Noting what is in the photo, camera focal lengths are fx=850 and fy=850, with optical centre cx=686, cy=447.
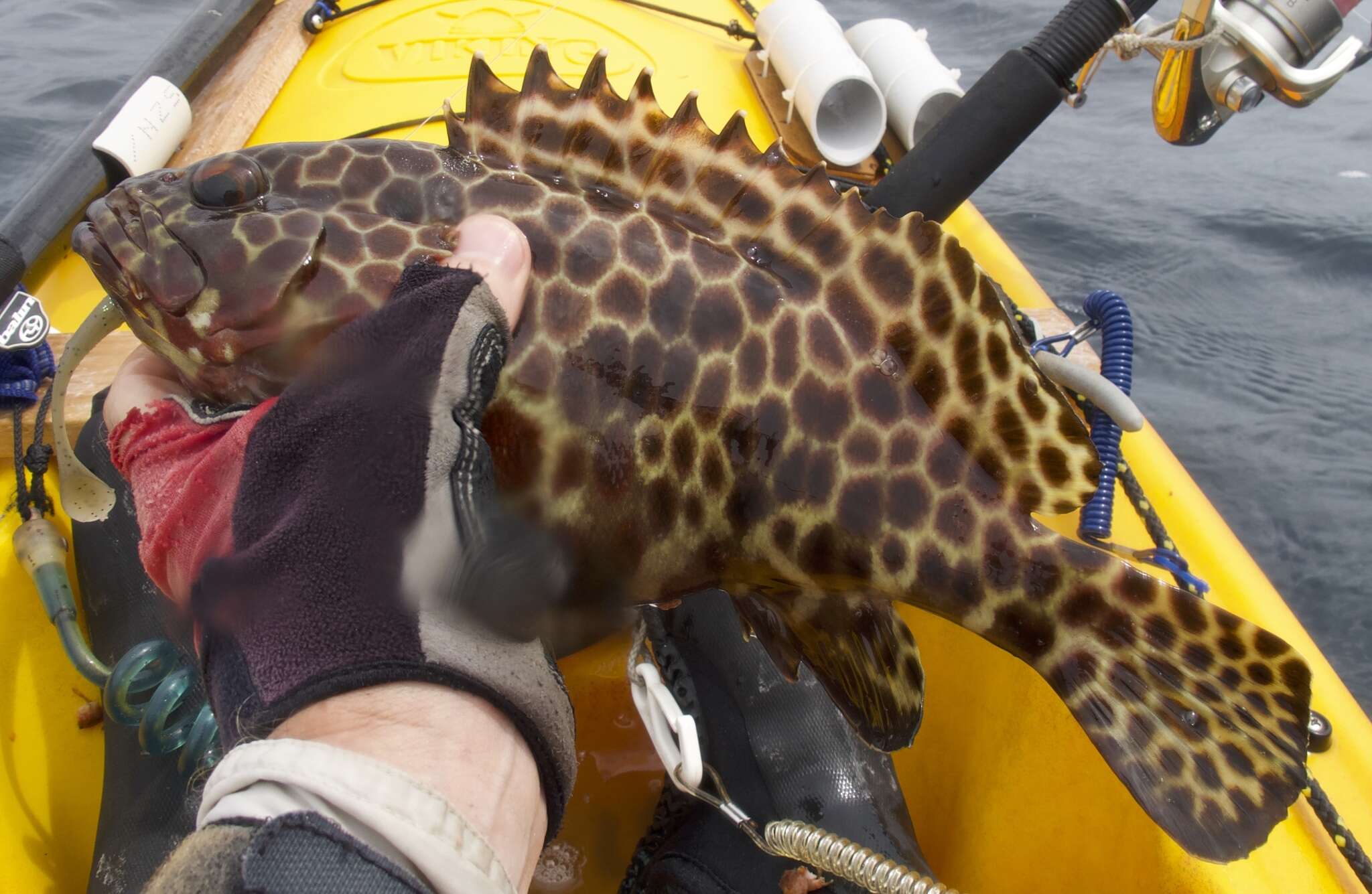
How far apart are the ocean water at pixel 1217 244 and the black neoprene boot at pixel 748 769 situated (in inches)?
118

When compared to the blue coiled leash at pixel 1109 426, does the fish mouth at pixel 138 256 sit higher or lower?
lower

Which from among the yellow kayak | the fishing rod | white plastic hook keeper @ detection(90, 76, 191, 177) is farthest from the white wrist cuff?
white plastic hook keeper @ detection(90, 76, 191, 177)

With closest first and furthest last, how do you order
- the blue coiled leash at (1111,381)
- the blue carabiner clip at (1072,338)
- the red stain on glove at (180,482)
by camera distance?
1. the red stain on glove at (180,482)
2. the blue coiled leash at (1111,381)
3. the blue carabiner clip at (1072,338)

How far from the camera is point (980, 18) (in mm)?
10781

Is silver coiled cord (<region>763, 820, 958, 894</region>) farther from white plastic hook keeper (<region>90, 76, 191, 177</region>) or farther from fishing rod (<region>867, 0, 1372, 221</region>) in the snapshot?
white plastic hook keeper (<region>90, 76, 191, 177</region>)

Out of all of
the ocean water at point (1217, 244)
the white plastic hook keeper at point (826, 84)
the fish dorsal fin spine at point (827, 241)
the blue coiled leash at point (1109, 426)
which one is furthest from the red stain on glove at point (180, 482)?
the ocean water at point (1217, 244)

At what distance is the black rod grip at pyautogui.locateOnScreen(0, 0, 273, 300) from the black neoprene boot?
2780 mm

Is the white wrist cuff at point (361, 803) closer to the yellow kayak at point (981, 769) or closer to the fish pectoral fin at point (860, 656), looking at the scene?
the fish pectoral fin at point (860, 656)

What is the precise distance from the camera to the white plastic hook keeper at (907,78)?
4234 mm

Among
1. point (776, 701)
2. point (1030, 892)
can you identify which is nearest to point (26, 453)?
point (776, 701)

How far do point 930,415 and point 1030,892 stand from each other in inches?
50.3

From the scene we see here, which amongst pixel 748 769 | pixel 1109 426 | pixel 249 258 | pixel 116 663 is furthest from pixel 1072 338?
pixel 116 663

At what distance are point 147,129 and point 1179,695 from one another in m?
4.48

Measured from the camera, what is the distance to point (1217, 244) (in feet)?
22.4
